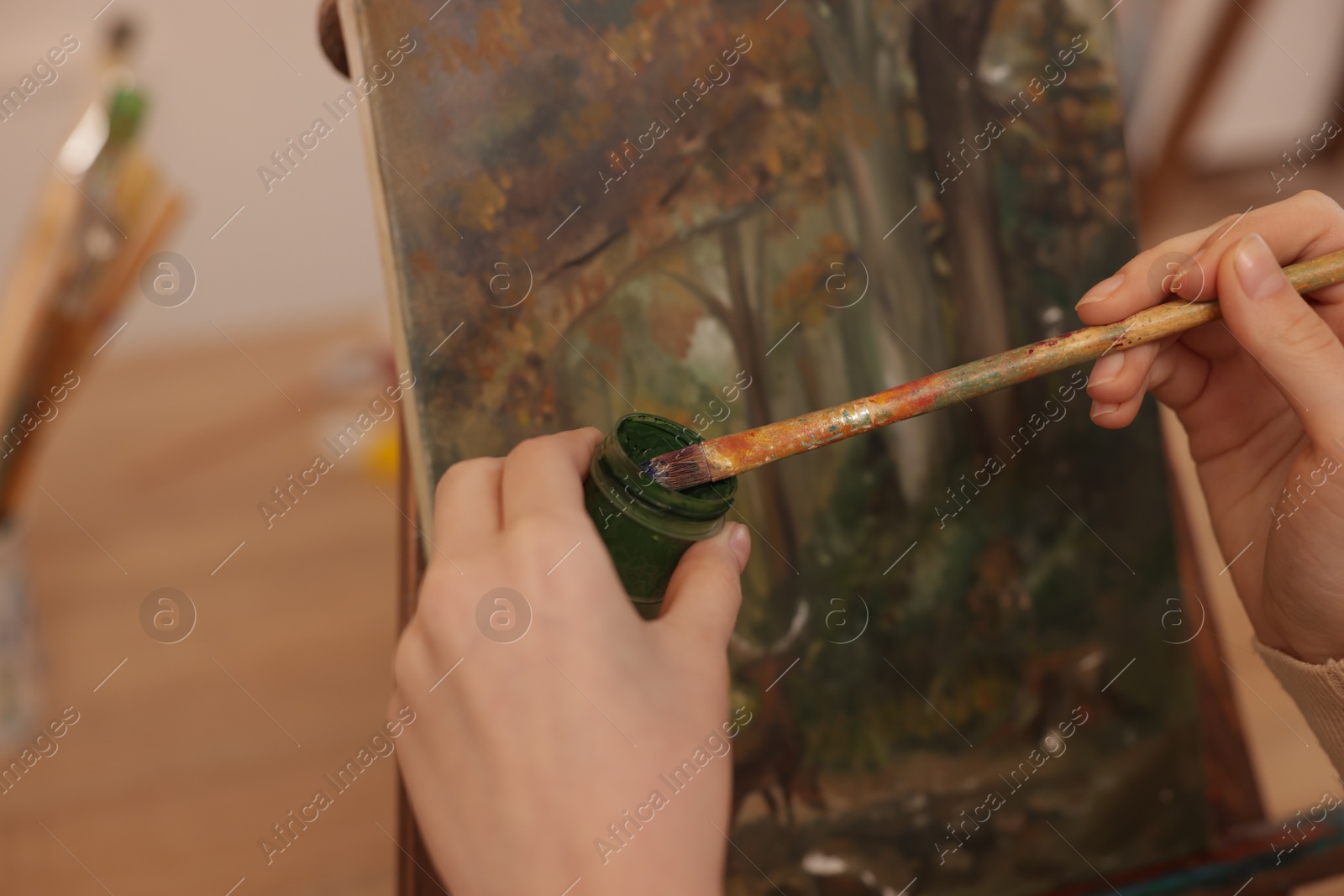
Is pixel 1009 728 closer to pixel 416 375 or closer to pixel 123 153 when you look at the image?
pixel 416 375

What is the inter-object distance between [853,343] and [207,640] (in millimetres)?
982

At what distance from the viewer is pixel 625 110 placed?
0.57 meters

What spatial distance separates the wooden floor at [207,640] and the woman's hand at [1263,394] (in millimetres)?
898

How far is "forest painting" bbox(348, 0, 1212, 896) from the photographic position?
54cm

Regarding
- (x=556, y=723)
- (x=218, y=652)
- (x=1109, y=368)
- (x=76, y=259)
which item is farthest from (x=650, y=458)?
(x=218, y=652)

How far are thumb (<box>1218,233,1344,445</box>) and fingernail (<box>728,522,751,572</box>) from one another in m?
0.32

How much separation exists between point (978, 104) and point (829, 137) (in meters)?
0.12

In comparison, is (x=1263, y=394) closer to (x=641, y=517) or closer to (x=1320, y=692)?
(x=1320, y=692)

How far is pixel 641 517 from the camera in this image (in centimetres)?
41

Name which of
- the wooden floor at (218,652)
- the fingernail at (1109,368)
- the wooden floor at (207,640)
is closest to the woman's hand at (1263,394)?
the fingernail at (1109,368)

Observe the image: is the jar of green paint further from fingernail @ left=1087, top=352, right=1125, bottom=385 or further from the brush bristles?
fingernail @ left=1087, top=352, right=1125, bottom=385

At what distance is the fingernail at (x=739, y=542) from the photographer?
1.46 ft

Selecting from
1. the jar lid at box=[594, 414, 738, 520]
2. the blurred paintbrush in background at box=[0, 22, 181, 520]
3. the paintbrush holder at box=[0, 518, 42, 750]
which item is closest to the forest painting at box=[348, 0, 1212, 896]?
the jar lid at box=[594, 414, 738, 520]

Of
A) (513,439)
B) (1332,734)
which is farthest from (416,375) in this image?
(1332,734)
